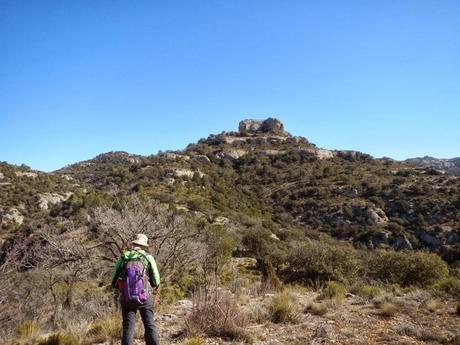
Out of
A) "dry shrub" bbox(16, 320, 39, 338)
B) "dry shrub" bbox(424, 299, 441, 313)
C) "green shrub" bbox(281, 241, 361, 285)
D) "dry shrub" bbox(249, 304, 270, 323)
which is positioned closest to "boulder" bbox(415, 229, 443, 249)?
"green shrub" bbox(281, 241, 361, 285)

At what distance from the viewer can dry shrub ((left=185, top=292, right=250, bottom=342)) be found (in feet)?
18.3

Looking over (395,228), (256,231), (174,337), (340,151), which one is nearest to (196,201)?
(256,231)

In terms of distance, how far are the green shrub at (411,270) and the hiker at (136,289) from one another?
13907mm

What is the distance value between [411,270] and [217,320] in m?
14.0

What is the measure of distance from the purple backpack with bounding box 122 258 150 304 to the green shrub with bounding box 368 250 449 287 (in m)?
14.1

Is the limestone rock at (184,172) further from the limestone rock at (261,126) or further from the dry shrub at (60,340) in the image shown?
the dry shrub at (60,340)

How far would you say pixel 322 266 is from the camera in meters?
21.3

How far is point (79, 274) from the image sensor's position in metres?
14.8

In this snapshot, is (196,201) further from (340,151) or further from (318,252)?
(340,151)

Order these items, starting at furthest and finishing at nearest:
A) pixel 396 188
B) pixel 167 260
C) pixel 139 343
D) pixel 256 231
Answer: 1. pixel 396 188
2. pixel 256 231
3. pixel 167 260
4. pixel 139 343

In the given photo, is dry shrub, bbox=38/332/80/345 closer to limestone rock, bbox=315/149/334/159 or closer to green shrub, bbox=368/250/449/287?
green shrub, bbox=368/250/449/287

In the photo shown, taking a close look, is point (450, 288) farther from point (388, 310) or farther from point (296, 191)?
point (296, 191)

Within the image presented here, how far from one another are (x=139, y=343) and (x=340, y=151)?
97.3m

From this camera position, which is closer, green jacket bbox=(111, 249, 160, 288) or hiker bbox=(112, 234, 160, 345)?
hiker bbox=(112, 234, 160, 345)
